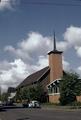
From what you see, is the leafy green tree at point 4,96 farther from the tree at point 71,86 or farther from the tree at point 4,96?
the tree at point 71,86

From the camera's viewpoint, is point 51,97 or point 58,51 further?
point 58,51

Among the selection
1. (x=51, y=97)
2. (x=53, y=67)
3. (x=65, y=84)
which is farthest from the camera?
(x=53, y=67)

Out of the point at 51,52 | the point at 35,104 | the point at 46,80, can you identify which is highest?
the point at 51,52

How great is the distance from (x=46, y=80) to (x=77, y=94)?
29320mm

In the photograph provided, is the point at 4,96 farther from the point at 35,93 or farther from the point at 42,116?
the point at 42,116

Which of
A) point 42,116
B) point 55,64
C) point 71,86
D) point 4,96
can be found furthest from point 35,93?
point 4,96

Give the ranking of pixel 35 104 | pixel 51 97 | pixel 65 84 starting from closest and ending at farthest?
pixel 65 84 < pixel 35 104 < pixel 51 97

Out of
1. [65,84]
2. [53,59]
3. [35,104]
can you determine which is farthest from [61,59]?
[65,84]

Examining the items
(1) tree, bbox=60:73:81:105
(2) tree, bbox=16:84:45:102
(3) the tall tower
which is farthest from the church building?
(1) tree, bbox=60:73:81:105

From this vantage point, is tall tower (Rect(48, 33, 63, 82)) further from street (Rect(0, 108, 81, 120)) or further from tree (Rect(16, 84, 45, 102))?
street (Rect(0, 108, 81, 120))

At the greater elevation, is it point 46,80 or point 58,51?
point 58,51

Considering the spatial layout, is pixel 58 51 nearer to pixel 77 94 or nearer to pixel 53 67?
pixel 53 67

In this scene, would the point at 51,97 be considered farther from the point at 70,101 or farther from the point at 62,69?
the point at 70,101

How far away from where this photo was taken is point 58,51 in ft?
329
